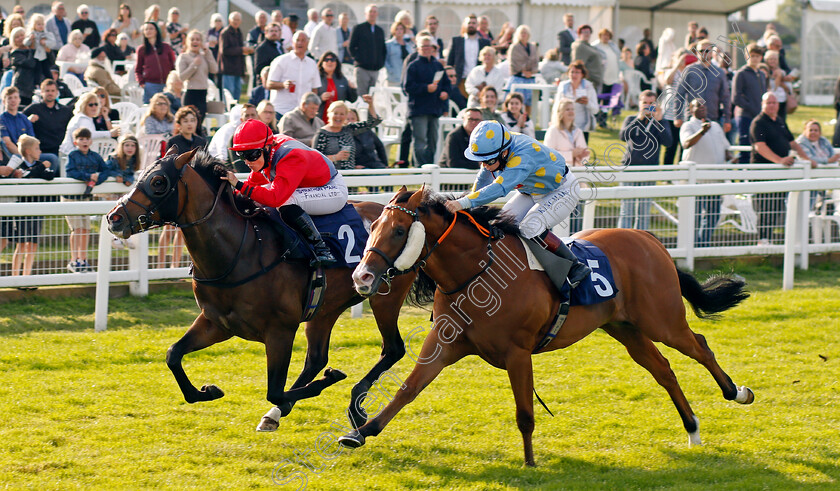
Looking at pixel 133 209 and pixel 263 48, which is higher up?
pixel 263 48

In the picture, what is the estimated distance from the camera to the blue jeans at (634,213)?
31.2 feet

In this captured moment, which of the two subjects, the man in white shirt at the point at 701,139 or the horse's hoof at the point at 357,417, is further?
the man in white shirt at the point at 701,139

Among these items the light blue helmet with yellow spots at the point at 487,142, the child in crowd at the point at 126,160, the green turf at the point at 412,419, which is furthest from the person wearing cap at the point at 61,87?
the light blue helmet with yellow spots at the point at 487,142

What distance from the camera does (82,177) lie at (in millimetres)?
8180

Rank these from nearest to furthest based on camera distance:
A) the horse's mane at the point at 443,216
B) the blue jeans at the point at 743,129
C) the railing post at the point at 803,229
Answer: the horse's mane at the point at 443,216 < the railing post at the point at 803,229 < the blue jeans at the point at 743,129

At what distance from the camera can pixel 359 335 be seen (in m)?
7.55

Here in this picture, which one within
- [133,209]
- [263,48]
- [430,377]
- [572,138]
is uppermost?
[263,48]

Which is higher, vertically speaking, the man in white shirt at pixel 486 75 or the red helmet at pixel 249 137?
the man in white shirt at pixel 486 75

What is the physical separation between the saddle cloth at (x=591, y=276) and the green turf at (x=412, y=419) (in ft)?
2.51

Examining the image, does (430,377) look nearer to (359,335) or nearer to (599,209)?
(359,335)

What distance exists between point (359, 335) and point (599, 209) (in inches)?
126

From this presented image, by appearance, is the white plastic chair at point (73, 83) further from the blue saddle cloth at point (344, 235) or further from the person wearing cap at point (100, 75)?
the blue saddle cloth at point (344, 235)

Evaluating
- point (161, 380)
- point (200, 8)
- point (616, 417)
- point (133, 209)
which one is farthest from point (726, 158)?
point (200, 8)

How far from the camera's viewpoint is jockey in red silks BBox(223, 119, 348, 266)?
18.0 feet
